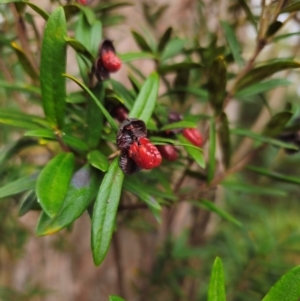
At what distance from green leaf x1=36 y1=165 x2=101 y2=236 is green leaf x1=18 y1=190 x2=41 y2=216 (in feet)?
0.30

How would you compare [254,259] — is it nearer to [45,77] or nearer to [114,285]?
[114,285]

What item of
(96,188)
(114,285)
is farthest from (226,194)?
(96,188)

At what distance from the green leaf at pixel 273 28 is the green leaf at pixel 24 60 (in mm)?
334

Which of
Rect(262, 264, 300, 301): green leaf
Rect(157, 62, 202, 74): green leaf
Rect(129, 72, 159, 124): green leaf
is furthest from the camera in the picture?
Rect(157, 62, 202, 74): green leaf

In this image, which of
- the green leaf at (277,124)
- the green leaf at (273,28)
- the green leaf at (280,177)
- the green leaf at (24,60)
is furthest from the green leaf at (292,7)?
the green leaf at (24,60)

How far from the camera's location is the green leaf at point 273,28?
0.55 m

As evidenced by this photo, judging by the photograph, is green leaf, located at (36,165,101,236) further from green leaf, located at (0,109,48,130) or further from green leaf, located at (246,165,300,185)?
green leaf, located at (246,165,300,185)

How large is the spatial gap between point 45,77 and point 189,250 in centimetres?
66

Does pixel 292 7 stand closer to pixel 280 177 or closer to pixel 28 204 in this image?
pixel 280 177

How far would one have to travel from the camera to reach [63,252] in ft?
4.19

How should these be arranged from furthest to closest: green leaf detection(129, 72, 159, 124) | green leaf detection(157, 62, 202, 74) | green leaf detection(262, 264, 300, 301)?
green leaf detection(157, 62, 202, 74) → green leaf detection(129, 72, 159, 124) → green leaf detection(262, 264, 300, 301)

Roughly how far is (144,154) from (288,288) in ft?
0.62

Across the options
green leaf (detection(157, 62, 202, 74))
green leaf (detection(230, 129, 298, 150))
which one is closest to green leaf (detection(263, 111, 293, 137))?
green leaf (detection(230, 129, 298, 150))

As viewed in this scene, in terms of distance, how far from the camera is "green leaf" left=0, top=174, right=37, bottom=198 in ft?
1.61
